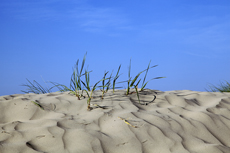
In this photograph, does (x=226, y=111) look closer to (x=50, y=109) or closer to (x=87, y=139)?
(x=87, y=139)

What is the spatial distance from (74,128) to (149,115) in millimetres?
811

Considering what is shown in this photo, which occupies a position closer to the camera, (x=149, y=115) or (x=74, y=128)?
(x=74, y=128)

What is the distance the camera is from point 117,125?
Result: 230 cm

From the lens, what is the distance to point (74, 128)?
2.25 meters

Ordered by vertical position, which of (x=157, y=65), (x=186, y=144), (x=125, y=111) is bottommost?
(x=186, y=144)

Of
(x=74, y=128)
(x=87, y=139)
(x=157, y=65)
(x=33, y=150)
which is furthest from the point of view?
(x=157, y=65)

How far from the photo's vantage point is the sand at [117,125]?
1.99 m

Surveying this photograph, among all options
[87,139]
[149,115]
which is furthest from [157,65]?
[87,139]

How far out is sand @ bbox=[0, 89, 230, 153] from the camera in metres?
1.99

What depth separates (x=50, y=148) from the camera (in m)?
1.92

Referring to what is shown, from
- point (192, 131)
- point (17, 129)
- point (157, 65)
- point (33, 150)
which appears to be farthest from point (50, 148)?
point (157, 65)

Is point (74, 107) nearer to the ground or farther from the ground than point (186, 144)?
farther from the ground

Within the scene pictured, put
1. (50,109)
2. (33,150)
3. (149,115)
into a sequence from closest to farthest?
(33,150) < (149,115) < (50,109)

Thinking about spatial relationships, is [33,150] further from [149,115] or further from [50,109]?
[149,115]
